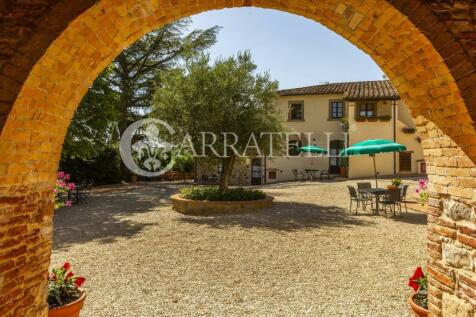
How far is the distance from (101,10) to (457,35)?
2888 mm

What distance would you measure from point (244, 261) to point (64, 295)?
3.48 m

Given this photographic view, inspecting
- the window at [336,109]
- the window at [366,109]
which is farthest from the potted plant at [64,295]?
the window at [336,109]

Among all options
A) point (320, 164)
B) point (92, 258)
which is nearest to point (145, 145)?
point (320, 164)

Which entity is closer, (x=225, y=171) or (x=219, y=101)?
(x=219, y=101)

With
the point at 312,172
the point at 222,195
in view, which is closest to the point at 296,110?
the point at 312,172

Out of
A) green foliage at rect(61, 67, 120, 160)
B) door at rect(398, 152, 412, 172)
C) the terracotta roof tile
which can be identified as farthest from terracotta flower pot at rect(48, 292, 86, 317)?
door at rect(398, 152, 412, 172)

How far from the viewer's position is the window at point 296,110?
26281 millimetres

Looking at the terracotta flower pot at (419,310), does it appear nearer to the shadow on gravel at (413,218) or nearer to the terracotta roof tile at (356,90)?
the shadow on gravel at (413,218)

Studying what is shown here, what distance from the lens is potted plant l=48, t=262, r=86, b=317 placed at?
357cm

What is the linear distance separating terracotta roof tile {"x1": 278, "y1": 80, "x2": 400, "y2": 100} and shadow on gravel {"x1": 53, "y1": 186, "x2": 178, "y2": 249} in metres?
15.0

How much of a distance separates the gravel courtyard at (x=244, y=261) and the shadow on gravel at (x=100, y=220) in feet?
0.18

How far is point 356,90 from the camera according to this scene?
2491cm

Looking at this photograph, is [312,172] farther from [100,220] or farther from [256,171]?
[100,220]

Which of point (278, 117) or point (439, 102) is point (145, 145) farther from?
point (439, 102)
